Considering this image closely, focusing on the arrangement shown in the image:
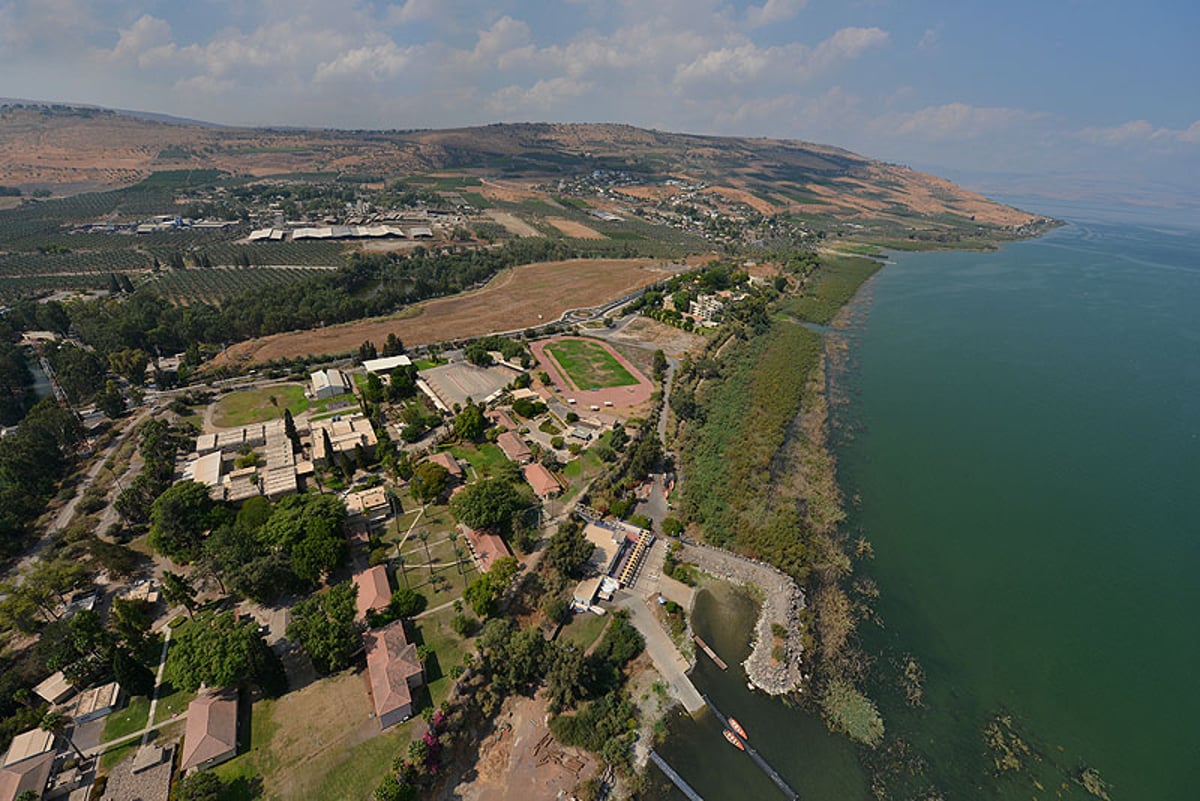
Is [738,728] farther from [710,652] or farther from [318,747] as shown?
[318,747]

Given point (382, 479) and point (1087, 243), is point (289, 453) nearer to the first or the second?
point (382, 479)

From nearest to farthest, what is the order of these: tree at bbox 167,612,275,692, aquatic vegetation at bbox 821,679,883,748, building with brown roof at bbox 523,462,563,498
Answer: tree at bbox 167,612,275,692 < aquatic vegetation at bbox 821,679,883,748 < building with brown roof at bbox 523,462,563,498

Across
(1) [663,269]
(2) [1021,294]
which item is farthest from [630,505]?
(2) [1021,294]

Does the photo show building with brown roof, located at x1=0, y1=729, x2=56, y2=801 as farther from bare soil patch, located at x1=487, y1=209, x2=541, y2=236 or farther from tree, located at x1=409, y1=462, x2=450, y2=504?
bare soil patch, located at x1=487, y1=209, x2=541, y2=236

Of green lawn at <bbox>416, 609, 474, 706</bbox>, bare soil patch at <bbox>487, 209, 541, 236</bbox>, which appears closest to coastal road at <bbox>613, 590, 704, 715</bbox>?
green lawn at <bbox>416, 609, 474, 706</bbox>

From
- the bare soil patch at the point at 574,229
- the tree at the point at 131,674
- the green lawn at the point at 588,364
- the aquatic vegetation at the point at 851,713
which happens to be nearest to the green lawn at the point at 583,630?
the aquatic vegetation at the point at 851,713

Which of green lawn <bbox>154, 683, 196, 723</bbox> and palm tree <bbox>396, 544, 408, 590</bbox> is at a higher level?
palm tree <bbox>396, 544, 408, 590</bbox>
